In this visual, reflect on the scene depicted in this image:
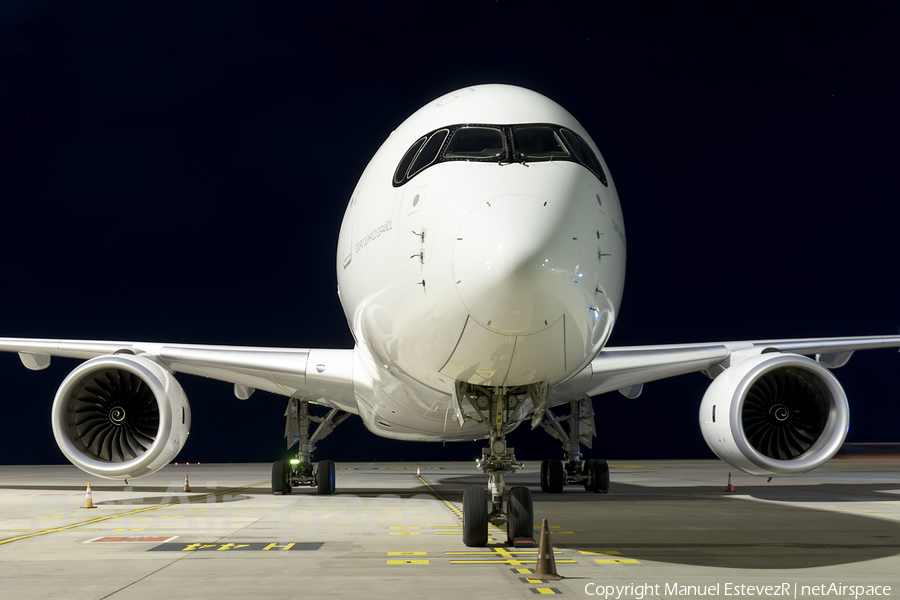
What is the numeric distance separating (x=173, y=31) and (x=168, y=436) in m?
36.7

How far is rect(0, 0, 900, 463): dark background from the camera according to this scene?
1391 inches

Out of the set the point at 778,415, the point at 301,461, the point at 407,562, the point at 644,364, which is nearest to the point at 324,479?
the point at 301,461

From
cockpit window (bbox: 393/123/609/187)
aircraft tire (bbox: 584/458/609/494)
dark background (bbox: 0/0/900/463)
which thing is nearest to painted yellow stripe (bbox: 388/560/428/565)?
cockpit window (bbox: 393/123/609/187)

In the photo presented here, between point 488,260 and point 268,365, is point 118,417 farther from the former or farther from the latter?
point 488,260

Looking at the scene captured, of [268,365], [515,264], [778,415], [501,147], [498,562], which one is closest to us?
[515,264]

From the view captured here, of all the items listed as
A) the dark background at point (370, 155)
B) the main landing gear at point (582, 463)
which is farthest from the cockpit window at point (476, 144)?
the dark background at point (370, 155)

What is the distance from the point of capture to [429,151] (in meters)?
6.40

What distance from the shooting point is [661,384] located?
1414 inches

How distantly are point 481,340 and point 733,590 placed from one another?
2326 mm

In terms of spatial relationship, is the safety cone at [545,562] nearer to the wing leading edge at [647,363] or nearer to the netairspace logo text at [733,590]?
the netairspace logo text at [733,590]

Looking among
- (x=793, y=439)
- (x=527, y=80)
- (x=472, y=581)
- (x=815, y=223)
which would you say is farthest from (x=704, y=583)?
(x=815, y=223)

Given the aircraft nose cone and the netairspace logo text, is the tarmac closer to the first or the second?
the netairspace logo text

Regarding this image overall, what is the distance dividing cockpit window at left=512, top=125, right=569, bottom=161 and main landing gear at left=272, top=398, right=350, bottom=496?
842 cm

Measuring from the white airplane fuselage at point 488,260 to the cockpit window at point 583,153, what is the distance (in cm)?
7
